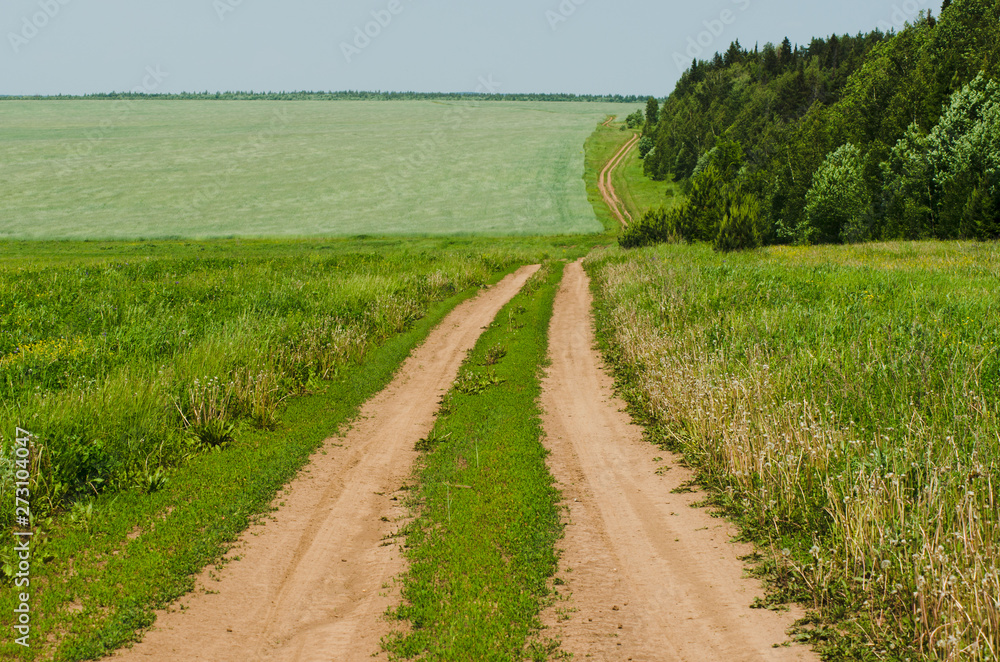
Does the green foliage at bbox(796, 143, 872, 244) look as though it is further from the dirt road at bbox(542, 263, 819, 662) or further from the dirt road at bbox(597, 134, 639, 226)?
the dirt road at bbox(542, 263, 819, 662)

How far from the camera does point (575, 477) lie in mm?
9094

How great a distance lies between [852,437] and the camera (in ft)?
24.4

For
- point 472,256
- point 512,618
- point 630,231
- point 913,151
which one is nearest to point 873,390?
point 512,618

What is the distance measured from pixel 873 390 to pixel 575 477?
4065mm

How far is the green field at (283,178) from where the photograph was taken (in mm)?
62125

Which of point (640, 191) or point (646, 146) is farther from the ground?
point (646, 146)

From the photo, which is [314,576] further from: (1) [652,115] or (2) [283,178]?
(1) [652,115]

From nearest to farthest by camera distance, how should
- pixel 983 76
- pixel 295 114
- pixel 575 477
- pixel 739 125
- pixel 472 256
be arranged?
pixel 575 477, pixel 472 256, pixel 983 76, pixel 739 125, pixel 295 114

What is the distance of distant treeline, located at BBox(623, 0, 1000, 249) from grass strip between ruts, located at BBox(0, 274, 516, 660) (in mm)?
32900

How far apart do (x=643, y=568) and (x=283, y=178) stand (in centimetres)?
8209

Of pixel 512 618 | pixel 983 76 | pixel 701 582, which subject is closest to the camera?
pixel 512 618

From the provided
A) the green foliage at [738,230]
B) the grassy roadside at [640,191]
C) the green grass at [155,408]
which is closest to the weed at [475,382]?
the green grass at [155,408]

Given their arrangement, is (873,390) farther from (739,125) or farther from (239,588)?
(739,125)

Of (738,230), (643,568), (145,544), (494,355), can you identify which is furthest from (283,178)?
(643,568)
